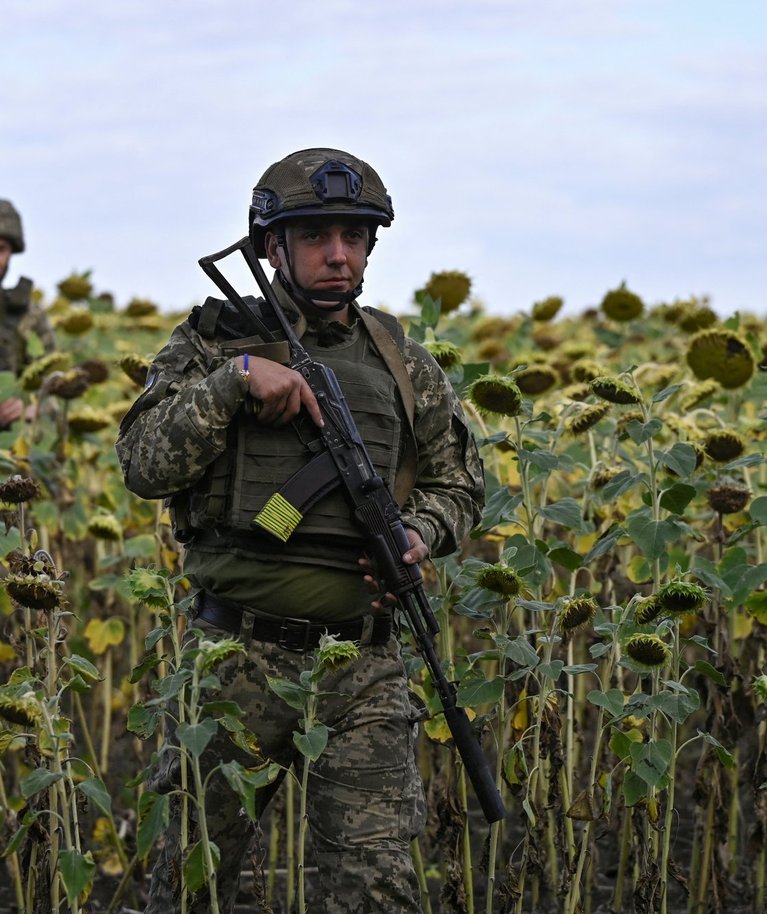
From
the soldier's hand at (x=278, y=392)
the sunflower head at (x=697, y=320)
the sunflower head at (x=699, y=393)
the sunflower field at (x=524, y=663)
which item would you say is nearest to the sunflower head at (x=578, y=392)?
the sunflower field at (x=524, y=663)

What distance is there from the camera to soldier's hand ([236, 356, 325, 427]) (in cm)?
331

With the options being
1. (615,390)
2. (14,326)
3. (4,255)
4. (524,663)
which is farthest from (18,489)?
(4,255)

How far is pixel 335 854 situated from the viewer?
11.1 ft

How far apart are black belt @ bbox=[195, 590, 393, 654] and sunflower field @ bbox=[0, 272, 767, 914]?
10 cm

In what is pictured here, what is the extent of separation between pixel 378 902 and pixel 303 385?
111 cm

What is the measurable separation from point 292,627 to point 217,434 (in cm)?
47

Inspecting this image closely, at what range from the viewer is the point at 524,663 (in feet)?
12.1

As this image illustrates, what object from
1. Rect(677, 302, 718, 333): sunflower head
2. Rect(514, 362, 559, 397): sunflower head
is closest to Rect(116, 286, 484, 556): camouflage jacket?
Rect(514, 362, 559, 397): sunflower head

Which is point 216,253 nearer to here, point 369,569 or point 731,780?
point 369,569

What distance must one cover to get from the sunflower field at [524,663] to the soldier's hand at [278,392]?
42cm

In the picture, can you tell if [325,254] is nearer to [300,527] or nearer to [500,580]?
[300,527]

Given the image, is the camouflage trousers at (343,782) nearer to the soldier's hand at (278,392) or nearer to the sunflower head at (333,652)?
the sunflower head at (333,652)

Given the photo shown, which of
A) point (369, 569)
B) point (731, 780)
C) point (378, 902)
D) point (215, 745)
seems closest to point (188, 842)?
point (215, 745)

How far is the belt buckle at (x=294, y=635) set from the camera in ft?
11.3
